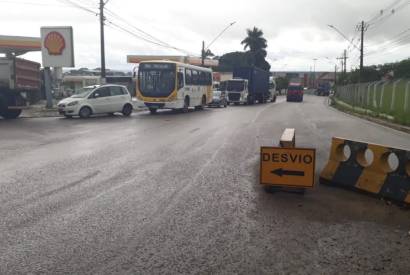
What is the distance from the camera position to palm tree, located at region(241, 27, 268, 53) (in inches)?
4112

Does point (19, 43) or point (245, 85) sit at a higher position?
point (19, 43)

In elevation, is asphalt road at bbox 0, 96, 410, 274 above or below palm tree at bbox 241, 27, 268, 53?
below

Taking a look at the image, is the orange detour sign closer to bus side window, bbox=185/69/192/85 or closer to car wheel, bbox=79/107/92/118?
car wheel, bbox=79/107/92/118

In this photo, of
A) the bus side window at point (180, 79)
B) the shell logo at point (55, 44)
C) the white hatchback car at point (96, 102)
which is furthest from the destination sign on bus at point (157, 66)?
the shell logo at point (55, 44)

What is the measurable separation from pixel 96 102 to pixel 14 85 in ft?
13.2

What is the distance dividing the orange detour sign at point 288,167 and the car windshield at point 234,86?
38463 millimetres

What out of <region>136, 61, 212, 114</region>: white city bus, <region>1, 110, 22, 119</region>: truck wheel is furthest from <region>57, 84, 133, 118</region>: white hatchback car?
<region>136, 61, 212, 114</region>: white city bus

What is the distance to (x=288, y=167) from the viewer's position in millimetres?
Answer: 7676

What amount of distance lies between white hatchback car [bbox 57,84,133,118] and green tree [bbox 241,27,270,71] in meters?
81.2

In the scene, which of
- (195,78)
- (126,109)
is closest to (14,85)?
(126,109)

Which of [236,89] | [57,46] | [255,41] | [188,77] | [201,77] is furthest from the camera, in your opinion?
[255,41]

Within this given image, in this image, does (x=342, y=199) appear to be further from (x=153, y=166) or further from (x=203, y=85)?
(x=203, y=85)

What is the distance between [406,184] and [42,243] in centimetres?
518

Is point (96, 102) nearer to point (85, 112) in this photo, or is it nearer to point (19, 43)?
point (85, 112)
